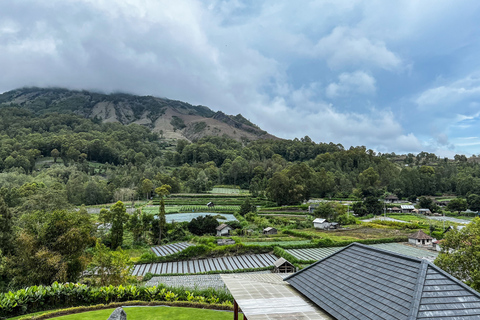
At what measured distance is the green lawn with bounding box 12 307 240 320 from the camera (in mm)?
12040

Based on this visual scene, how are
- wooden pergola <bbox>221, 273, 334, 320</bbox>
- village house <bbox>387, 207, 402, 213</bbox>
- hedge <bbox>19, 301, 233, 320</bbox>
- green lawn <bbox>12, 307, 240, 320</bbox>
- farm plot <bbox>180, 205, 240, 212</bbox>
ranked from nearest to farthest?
wooden pergola <bbox>221, 273, 334, 320</bbox>
green lawn <bbox>12, 307, 240, 320</bbox>
hedge <bbox>19, 301, 233, 320</bbox>
farm plot <bbox>180, 205, 240, 212</bbox>
village house <bbox>387, 207, 402, 213</bbox>

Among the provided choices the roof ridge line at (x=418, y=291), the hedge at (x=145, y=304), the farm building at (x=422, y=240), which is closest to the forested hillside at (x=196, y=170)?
the farm building at (x=422, y=240)

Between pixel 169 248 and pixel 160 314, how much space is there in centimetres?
2199

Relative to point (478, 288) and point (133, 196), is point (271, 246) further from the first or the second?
point (133, 196)

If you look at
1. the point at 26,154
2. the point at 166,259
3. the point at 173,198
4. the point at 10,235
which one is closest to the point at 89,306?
the point at 10,235

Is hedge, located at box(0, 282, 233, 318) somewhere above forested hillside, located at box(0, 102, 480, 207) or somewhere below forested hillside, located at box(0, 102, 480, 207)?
below

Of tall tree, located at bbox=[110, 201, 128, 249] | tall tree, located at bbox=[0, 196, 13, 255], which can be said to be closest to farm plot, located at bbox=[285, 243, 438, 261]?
tall tree, located at bbox=[110, 201, 128, 249]

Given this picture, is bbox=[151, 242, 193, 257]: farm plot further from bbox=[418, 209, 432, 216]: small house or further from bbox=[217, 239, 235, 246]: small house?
bbox=[418, 209, 432, 216]: small house

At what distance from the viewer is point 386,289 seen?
22.0 feet

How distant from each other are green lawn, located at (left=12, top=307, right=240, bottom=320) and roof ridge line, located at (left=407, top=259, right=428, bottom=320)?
857cm

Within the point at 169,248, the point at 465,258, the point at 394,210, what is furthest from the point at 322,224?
the point at 465,258

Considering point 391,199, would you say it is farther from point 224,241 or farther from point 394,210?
point 224,241

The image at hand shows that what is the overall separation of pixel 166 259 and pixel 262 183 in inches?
2234

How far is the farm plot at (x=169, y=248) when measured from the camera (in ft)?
102
